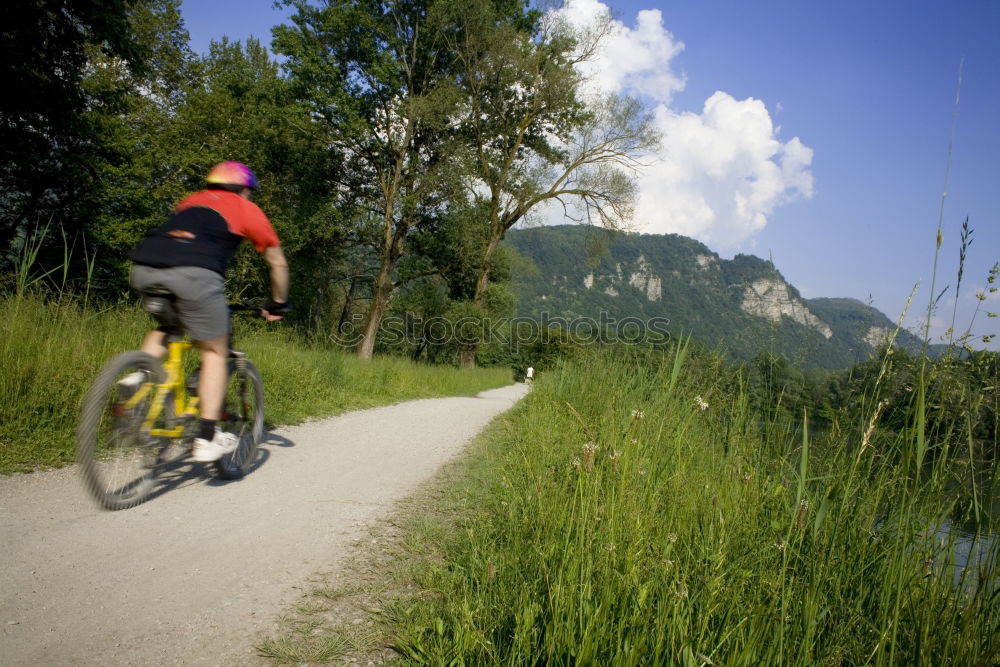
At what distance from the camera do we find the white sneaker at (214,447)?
3135mm

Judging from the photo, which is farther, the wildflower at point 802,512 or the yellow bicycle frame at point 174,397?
the yellow bicycle frame at point 174,397

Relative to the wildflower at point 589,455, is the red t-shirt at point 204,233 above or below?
above

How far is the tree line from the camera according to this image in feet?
57.4

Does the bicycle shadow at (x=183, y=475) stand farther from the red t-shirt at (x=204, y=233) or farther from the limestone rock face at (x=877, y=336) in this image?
the limestone rock face at (x=877, y=336)

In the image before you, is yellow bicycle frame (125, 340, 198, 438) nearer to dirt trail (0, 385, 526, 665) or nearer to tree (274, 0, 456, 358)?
dirt trail (0, 385, 526, 665)

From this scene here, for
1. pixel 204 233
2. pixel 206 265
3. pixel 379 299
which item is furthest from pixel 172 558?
pixel 379 299

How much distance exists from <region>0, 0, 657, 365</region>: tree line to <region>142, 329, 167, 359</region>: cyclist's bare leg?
1479cm

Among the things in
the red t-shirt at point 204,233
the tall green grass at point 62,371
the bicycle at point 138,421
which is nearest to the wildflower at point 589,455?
the red t-shirt at point 204,233

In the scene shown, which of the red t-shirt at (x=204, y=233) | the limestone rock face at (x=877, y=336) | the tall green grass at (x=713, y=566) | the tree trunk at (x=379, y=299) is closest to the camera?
the tall green grass at (x=713, y=566)

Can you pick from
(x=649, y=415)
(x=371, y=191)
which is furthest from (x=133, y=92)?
(x=649, y=415)

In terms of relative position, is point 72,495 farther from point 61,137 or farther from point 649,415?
point 61,137

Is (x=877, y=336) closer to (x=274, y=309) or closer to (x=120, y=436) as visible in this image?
(x=274, y=309)

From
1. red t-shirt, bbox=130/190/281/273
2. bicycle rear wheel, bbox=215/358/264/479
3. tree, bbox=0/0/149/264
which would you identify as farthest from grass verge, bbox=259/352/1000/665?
tree, bbox=0/0/149/264

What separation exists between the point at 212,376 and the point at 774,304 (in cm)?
360
